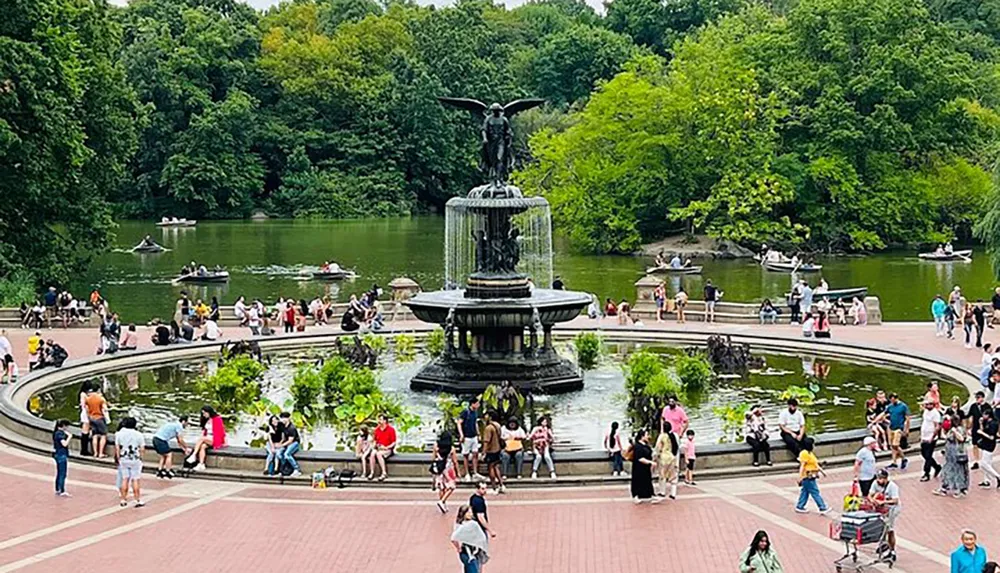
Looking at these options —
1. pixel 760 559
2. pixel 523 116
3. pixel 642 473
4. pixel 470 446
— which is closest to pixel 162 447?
pixel 470 446

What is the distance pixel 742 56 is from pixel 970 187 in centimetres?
1512

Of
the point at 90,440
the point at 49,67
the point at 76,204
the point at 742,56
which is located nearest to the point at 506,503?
the point at 90,440

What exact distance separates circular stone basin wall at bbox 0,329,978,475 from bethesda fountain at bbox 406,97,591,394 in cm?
82

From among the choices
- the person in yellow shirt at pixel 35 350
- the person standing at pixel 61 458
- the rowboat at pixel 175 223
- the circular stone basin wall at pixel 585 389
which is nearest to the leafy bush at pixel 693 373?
the circular stone basin wall at pixel 585 389

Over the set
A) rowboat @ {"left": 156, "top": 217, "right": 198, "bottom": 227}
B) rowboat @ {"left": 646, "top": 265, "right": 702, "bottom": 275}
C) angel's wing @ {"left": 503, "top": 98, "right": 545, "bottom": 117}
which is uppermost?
angel's wing @ {"left": 503, "top": 98, "right": 545, "bottom": 117}

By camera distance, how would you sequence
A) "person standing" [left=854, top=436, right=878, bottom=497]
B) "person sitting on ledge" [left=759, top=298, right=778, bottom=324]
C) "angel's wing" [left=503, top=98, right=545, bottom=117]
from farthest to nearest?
1. "person sitting on ledge" [left=759, top=298, right=778, bottom=324]
2. "angel's wing" [left=503, top=98, right=545, bottom=117]
3. "person standing" [left=854, top=436, right=878, bottom=497]

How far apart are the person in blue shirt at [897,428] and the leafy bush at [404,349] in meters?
14.7

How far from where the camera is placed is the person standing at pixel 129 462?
20703mm

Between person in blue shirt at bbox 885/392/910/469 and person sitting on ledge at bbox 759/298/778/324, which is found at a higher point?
person sitting on ledge at bbox 759/298/778/324

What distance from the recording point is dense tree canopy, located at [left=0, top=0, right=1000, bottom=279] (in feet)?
186

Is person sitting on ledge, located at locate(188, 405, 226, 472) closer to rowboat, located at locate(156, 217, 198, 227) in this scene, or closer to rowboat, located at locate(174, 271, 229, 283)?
rowboat, located at locate(174, 271, 229, 283)

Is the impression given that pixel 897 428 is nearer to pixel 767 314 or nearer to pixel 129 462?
pixel 129 462

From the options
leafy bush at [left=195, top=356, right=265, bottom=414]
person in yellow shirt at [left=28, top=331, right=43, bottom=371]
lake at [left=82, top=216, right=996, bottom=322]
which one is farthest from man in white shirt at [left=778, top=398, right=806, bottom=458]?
lake at [left=82, top=216, right=996, bottom=322]

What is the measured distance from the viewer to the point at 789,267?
6962 cm
